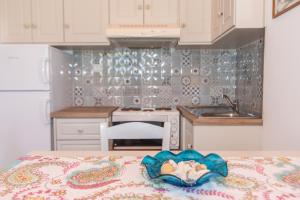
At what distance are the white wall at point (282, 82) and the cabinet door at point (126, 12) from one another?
1138 mm

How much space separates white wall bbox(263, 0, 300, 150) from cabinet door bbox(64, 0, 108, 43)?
1.41 metres

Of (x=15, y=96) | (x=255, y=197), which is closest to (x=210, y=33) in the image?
(x=15, y=96)

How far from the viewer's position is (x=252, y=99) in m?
2.06

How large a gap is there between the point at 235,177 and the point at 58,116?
1.71 m

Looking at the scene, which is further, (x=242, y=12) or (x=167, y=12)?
(x=167, y=12)

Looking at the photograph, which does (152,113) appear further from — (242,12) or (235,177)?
(235,177)

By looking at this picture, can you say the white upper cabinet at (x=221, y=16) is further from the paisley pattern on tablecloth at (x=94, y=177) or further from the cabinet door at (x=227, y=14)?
the paisley pattern on tablecloth at (x=94, y=177)

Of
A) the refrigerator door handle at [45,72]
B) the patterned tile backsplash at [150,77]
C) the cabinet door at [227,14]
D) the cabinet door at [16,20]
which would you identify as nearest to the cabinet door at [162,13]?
the patterned tile backsplash at [150,77]

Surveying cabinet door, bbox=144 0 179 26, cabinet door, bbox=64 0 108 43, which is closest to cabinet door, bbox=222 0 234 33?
cabinet door, bbox=144 0 179 26

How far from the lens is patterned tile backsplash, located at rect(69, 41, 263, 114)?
2750 mm

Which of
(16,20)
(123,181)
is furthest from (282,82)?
(16,20)

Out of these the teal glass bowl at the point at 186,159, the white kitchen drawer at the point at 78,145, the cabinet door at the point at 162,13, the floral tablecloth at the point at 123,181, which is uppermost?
the cabinet door at the point at 162,13

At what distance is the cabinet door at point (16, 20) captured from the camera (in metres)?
2.32

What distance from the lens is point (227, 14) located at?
178 centimetres
